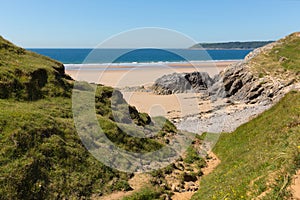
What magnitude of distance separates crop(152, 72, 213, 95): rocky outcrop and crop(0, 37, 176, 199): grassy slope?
40.5 m

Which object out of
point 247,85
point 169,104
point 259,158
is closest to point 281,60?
point 247,85

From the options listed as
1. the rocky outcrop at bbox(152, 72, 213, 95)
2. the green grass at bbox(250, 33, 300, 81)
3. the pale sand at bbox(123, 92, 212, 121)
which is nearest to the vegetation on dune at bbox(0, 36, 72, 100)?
the pale sand at bbox(123, 92, 212, 121)

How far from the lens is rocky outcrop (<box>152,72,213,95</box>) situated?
212 ft

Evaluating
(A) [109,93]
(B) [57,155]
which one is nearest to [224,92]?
(A) [109,93]

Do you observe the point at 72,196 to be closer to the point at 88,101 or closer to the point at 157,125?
the point at 88,101

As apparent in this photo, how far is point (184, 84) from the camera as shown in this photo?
66.0 meters

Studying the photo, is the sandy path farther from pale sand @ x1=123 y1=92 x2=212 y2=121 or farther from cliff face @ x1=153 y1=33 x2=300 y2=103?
cliff face @ x1=153 y1=33 x2=300 y2=103

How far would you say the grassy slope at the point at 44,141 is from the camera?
14195mm

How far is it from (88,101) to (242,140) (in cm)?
1358

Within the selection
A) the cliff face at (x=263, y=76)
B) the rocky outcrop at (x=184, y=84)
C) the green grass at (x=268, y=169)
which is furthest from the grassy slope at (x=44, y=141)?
the rocky outcrop at (x=184, y=84)

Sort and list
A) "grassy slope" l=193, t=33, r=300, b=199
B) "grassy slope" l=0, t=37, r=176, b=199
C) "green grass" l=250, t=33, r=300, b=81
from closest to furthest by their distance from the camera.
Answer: "grassy slope" l=193, t=33, r=300, b=199 < "grassy slope" l=0, t=37, r=176, b=199 < "green grass" l=250, t=33, r=300, b=81

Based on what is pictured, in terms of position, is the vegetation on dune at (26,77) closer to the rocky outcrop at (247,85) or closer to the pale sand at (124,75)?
the rocky outcrop at (247,85)

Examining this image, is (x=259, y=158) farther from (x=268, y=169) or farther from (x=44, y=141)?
(x=44, y=141)

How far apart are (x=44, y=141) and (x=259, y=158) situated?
11.9 meters
